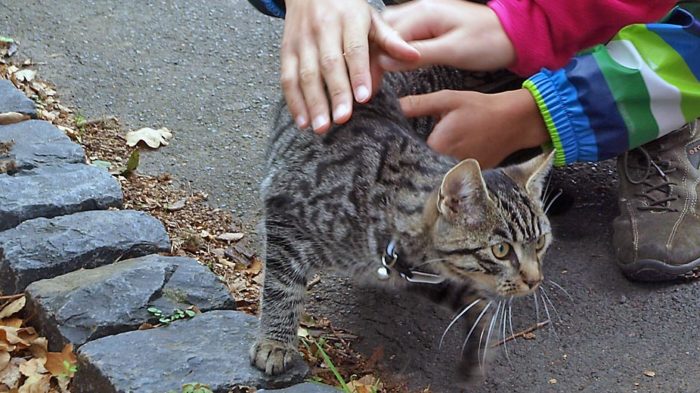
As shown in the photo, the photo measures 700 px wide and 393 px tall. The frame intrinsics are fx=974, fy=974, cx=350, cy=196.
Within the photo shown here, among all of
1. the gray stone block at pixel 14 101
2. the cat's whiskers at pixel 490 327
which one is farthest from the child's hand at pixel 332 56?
the gray stone block at pixel 14 101

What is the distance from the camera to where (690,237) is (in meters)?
3.00

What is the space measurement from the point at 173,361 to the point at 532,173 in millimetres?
1009

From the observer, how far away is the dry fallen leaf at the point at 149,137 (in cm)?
371

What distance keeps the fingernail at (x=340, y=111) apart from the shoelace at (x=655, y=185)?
131 centimetres

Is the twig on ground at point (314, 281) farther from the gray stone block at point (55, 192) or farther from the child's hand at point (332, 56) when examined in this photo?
the child's hand at point (332, 56)

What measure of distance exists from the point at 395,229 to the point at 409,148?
0.26 metres

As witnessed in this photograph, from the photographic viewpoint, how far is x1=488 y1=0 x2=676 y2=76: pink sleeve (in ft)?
9.11

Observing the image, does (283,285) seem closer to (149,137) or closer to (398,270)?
(398,270)

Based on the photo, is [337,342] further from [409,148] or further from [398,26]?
[398,26]

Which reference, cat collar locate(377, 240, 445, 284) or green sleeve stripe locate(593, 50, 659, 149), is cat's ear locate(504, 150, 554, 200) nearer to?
cat collar locate(377, 240, 445, 284)

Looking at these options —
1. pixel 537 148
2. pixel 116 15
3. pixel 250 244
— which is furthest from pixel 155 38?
pixel 537 148

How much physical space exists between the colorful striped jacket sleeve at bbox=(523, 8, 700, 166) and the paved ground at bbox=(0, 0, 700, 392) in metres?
0.42

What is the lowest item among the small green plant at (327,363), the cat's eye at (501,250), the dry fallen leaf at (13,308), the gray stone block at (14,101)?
the small green plant at (327,363)

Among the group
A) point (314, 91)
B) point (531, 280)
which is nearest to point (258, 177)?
point (314, 91)
